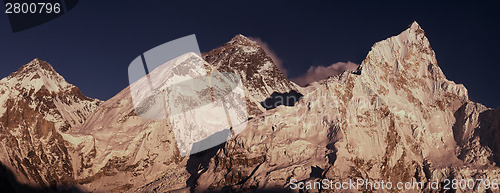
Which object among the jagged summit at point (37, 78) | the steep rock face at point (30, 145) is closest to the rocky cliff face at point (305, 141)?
the steep rock face at point (30, 145)

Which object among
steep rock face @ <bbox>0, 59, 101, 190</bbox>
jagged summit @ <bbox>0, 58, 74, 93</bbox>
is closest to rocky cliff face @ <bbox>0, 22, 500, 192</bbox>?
steep rock face @ <bbox>0, 59, 101, 190</bbox>

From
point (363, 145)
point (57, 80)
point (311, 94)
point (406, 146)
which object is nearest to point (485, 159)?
point (406, 146)

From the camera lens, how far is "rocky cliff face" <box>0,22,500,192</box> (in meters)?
114

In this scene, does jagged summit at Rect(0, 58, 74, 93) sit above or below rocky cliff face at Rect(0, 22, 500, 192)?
above

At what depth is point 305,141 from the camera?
118438 millimetres

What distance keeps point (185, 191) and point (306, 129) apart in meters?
30.8

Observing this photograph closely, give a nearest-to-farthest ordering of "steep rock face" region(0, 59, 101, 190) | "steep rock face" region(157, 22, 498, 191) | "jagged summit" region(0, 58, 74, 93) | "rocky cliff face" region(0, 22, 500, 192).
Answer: "steep rock face" region(157, 22, 498, 191) → "rocky cliff face" region(0, 22, 500, 192) → "steep rock face" region(0, 59, 101, 190) → "jagged summit" region(0, 58, 74, 93)

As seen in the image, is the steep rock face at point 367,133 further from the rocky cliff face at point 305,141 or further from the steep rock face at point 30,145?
the steep rock face at point 30,145

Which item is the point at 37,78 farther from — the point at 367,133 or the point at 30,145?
the point at 367,133

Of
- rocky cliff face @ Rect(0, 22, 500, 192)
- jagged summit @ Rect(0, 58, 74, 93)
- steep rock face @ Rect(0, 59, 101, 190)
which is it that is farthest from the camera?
jagged summit @ Rect(0, 58, 74, 93)

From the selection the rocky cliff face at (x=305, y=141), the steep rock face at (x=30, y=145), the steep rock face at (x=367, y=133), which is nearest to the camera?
the steep rock face at (x=367, y=133)

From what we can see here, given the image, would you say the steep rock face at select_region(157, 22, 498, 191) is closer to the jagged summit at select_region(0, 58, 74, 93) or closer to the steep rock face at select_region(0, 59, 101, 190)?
the steep rock face at select_region(0, 59, 101, 190)

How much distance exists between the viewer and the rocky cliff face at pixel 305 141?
114375 millimetres

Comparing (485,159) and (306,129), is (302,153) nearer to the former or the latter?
(306,129)
